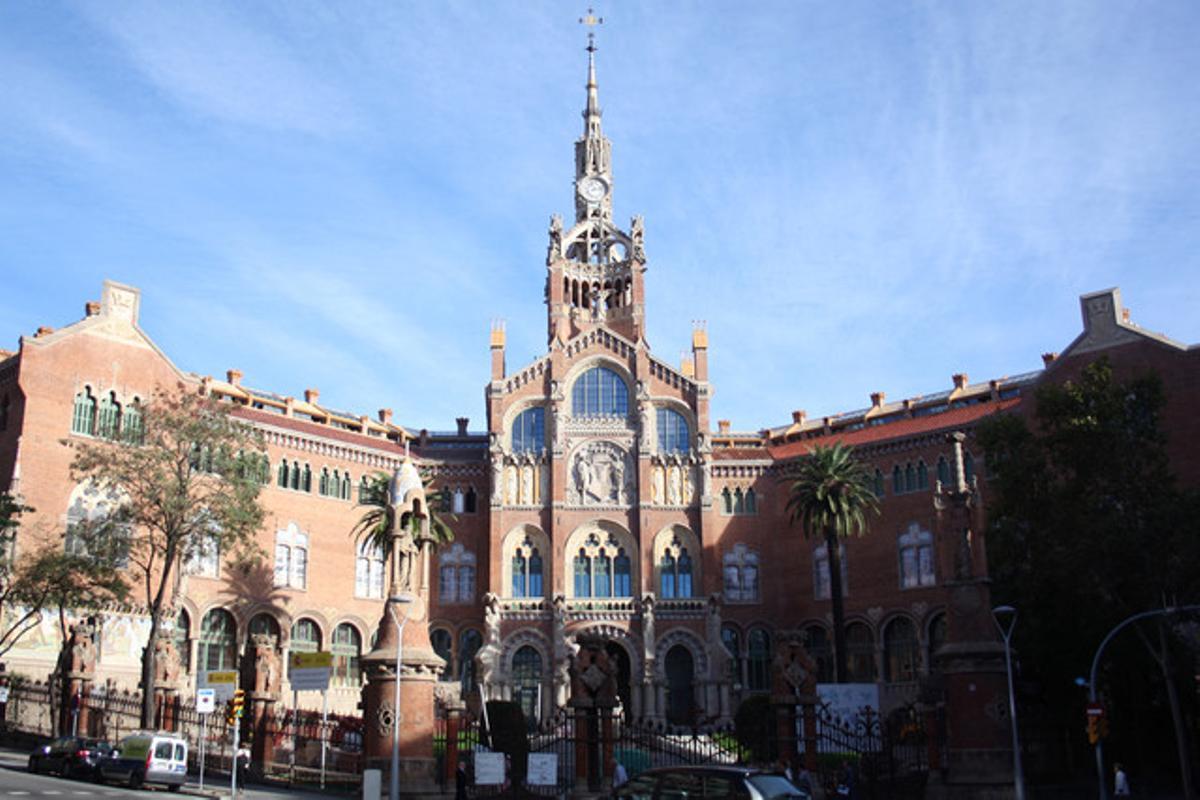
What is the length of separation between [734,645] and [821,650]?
485 cm

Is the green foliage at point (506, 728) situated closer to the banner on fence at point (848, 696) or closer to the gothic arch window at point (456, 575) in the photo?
the banner on fence at point (848, 696)

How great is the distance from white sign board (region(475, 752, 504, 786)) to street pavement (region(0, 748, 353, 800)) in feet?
19.0

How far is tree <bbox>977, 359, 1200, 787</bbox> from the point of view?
38656 millimetres

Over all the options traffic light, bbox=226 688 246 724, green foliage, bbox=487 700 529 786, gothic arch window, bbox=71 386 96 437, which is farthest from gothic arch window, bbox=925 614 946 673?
gothic arch window, bbox=71 386 96 437

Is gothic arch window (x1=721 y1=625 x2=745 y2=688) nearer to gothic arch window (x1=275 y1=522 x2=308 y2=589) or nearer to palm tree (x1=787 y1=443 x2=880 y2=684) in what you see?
palm tree (x1=787 y1=443 x2=880 y2=684)

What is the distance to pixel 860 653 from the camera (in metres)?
65.6

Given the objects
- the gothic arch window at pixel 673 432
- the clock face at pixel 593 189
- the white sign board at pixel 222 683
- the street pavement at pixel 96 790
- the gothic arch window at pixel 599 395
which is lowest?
the street pavement at pixel 96 790

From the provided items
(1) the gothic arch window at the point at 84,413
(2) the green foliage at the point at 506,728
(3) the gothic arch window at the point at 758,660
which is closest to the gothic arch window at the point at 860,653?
(3) the gothic arch window at the point at 758,660

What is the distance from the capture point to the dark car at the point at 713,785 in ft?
64.2

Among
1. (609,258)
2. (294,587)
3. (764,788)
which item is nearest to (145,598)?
(294,587)

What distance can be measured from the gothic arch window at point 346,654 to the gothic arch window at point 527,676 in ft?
27.5

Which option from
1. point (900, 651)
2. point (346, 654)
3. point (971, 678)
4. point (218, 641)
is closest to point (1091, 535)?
point (971, 678)

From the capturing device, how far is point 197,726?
141 ft

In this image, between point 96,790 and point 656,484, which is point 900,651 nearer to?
point 656,484
